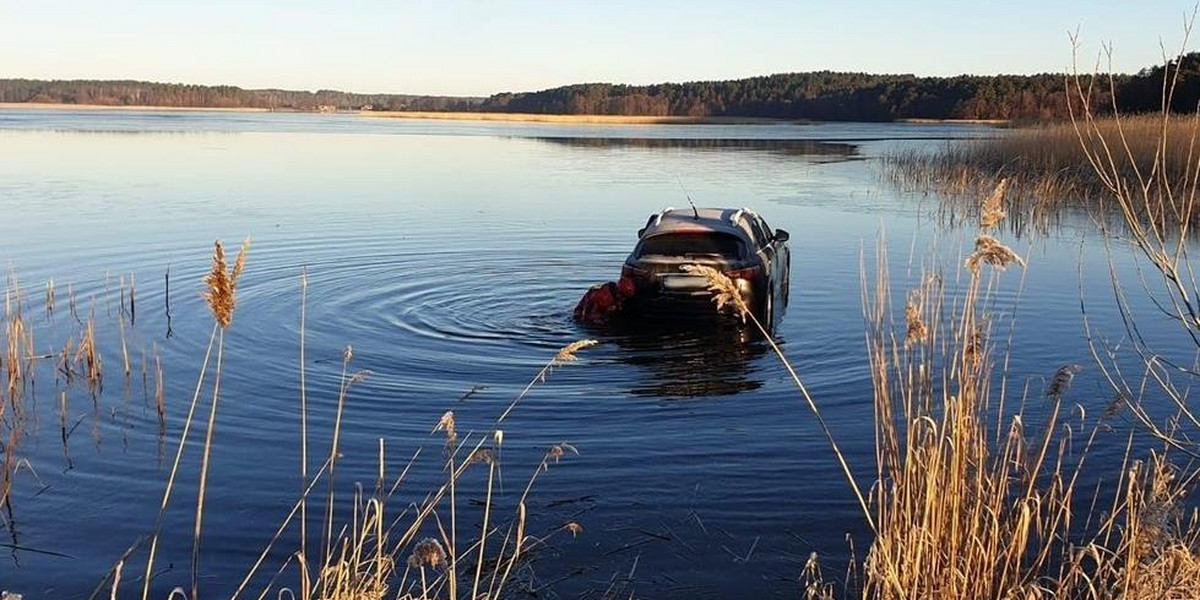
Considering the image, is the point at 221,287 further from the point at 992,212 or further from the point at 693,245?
the point at 693,245

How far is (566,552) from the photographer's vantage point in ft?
21.0

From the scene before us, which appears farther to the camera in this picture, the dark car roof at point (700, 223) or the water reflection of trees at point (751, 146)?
the water reflection of trees at point (751, 146)

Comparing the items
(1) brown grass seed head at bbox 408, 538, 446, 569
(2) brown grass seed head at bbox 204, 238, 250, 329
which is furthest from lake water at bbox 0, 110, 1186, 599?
(2) brown grass seed head at bbox 204, 238, 250, 329

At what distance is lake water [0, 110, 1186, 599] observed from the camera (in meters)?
6.60

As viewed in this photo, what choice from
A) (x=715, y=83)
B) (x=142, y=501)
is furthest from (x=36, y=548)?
(x=715, y=83)

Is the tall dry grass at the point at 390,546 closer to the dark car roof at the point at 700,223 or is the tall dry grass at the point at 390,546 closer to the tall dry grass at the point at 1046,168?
the dark car roof at the point at 700,223

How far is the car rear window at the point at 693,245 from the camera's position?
12.4 m

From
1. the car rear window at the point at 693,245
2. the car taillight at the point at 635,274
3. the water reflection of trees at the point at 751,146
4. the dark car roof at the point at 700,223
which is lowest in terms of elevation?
the car taillight at the point at 635,274

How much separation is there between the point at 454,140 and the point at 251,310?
5427 centimetres

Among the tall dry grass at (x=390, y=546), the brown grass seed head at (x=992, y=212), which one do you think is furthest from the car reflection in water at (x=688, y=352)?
the brown grass seed head at (x=992, y=212)

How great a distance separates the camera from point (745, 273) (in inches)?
480

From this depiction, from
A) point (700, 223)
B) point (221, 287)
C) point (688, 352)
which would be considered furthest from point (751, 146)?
point (221, 287)

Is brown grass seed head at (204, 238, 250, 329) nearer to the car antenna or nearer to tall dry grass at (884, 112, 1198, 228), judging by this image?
the car antenna

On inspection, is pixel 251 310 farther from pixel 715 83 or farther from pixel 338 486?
pixel 715 83
